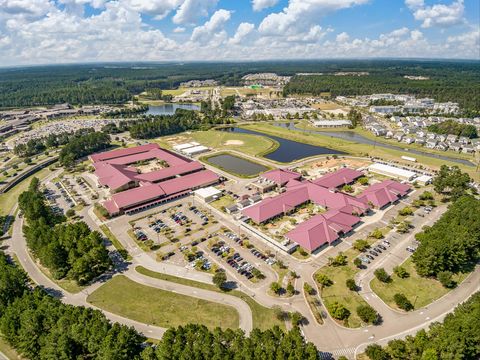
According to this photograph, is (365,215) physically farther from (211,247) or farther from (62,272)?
(62,272)

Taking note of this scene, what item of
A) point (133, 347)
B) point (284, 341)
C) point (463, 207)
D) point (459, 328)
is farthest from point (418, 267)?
point (133, 347)

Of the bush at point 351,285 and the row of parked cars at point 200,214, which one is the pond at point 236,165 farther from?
the bush at point 351,285

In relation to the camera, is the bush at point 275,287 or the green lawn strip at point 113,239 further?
the green lawn strip at point 113,239

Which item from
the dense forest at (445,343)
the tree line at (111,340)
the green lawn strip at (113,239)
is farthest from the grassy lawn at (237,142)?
the tree line at (111,340)

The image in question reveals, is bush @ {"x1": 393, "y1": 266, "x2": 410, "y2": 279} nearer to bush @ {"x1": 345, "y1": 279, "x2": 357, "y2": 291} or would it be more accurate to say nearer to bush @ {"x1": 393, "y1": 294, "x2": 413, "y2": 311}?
bush @ {"x1": 393, "y1": 294, "x2": 413, "y2": 311}

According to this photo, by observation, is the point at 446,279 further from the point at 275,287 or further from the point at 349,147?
the point at 349,147
